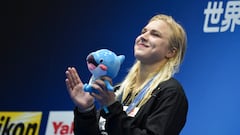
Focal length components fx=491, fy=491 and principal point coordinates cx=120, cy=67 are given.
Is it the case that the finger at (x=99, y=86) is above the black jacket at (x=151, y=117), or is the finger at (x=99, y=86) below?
above

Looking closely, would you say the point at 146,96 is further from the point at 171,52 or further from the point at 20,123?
the point at 20,123

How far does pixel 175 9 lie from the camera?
256cm

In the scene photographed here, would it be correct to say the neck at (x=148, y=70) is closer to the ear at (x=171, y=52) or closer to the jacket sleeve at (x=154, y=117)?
the ear at (x=171, y=52)

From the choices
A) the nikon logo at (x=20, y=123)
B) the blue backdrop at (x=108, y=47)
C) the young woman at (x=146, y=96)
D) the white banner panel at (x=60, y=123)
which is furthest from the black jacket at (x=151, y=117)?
the nikon logo at (x=20, y=123)

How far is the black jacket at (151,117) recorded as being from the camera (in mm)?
1327

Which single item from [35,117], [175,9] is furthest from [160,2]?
[35,117]

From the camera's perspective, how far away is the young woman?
1.33 m

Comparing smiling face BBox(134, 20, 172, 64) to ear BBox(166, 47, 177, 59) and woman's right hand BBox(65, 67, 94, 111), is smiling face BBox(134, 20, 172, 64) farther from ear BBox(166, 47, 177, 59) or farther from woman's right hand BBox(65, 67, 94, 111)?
woman's right hand BBox(65, 67, 94, 111)

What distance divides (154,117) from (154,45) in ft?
0.93

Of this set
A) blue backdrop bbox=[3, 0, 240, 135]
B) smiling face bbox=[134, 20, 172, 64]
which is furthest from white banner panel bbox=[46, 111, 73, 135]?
smiling face bbox=[134, 20, 172, 64]

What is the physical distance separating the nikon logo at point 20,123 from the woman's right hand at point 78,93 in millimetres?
1460

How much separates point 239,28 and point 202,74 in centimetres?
29

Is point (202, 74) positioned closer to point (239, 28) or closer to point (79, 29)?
point (239, 28)

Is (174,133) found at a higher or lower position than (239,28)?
lower
